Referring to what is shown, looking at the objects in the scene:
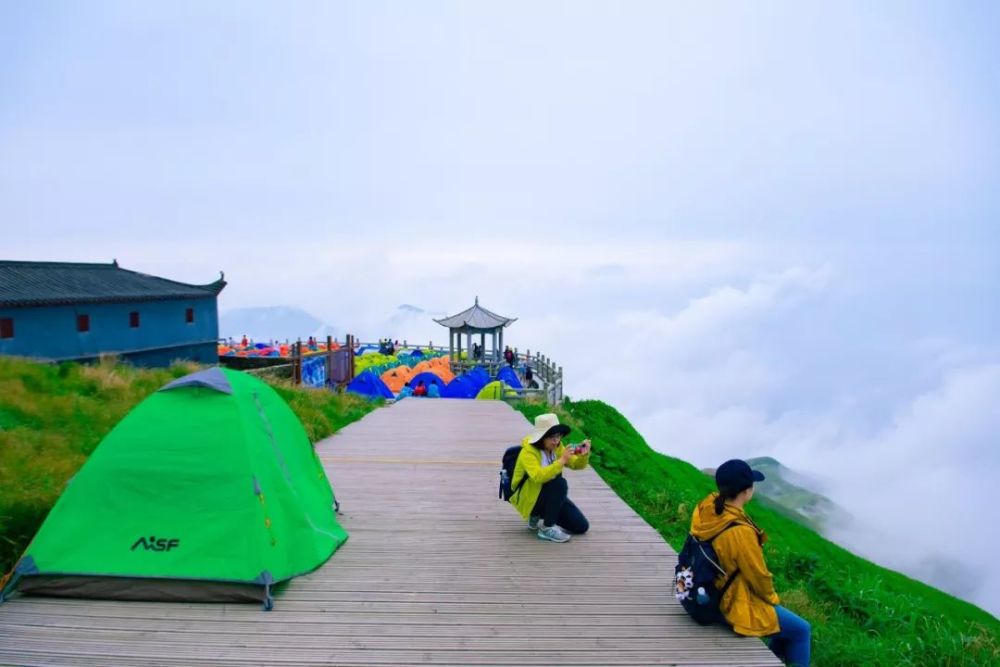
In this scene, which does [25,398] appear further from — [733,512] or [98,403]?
[733,512]

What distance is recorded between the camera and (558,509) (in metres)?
6.54

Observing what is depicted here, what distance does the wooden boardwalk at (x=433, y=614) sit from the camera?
4.18 metres

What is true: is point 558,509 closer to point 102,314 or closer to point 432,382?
point 102,314

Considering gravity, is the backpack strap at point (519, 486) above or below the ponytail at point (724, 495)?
below

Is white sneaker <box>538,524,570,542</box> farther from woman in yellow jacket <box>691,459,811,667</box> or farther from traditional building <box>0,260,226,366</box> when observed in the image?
traditional building <box>0,260,226,366</box>

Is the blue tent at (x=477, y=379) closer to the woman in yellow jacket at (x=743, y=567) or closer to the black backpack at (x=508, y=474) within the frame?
the black backpack at (x=508, y=474)

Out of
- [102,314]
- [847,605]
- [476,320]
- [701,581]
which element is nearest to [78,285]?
[102,314]

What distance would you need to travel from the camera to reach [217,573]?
479 centimetres

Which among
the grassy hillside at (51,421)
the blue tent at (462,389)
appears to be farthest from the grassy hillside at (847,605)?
the blue tent at (462,389)

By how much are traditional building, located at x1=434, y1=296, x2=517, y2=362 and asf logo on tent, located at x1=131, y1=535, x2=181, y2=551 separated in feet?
114

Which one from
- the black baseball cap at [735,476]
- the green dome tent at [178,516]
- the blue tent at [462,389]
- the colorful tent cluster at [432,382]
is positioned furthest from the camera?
the blue tent at [462,389]

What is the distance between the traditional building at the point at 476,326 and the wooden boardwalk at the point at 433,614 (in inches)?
1276

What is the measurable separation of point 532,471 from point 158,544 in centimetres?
309

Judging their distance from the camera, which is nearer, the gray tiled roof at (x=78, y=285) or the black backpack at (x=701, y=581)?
the black backpack at (x=701, y=581)
